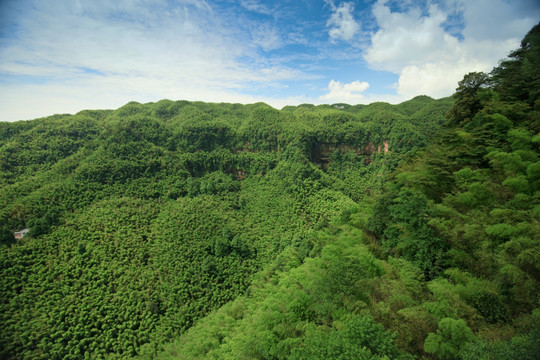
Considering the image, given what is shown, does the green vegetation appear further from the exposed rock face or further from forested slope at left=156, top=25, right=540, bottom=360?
the exposed rock face

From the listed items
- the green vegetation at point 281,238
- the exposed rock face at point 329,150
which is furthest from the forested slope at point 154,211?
the exposed rock face at point 329,150

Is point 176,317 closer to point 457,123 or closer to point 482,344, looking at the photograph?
point 482,344

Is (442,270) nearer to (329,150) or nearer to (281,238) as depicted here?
(281,238)

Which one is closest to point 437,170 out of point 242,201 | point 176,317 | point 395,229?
point 395,229

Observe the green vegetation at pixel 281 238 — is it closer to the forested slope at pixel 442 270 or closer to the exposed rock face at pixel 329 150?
the forested slope at pixel 442 270

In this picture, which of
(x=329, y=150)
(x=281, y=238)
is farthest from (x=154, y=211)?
(x=329, y=150)

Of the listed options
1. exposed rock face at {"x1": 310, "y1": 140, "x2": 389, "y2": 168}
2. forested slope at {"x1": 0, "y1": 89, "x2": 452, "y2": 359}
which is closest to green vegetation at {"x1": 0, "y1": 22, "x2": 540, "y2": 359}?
forested slope at {"x1": 0, "y1": 89, "x2": 452, "y2": 359}

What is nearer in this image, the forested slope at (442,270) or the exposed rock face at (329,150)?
the forested slope at (442,270)

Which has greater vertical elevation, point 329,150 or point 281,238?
point 329,150

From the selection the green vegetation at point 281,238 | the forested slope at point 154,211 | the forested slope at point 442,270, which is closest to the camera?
the forested slope at point 442,270
